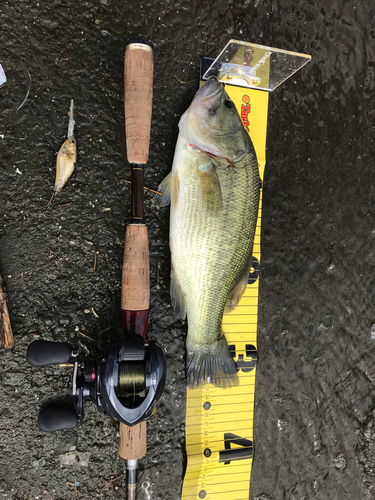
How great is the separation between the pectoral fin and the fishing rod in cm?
30

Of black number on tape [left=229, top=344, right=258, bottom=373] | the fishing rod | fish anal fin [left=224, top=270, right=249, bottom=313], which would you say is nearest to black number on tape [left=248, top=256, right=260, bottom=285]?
fish anal fin [left=224, top=270, right=249, bottom=313]

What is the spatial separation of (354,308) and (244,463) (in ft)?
4.12

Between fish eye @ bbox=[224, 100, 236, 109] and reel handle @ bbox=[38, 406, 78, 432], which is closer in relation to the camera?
reel handle @ bbox=[38, 406, 78, 432]

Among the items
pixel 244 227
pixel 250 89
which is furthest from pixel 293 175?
pixel 244 227

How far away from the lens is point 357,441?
223 cm

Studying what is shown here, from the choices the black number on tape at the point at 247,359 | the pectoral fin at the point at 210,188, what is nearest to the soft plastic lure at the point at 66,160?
the pectoral fin at the point at 210,188

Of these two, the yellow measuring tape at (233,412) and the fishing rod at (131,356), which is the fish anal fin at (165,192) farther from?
the yellow measuring tape at (233,412)

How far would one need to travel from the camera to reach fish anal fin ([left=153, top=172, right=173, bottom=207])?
1716 millimetres

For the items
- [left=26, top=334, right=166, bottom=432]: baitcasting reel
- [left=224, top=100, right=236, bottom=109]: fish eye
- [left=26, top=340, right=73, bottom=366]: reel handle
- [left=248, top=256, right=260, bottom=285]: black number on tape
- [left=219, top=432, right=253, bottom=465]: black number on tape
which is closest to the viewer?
[left=26, top=334, right=166, bottom=432]: baitcasting reel

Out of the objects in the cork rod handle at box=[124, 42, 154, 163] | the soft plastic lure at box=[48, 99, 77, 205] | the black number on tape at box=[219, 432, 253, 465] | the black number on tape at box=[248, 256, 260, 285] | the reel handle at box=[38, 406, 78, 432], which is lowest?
the black number on tape at box=[219, 432, 253, 465]

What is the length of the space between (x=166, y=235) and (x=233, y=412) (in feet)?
3.72

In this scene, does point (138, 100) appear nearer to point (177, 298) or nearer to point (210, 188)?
point (210, 188)

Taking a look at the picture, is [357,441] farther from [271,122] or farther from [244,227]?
[271,122]

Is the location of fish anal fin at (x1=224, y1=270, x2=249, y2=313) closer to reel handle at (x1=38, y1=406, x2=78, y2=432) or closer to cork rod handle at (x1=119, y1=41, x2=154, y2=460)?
cork rod handle at (x1=119, y1=41, x2=154, y2=460)
